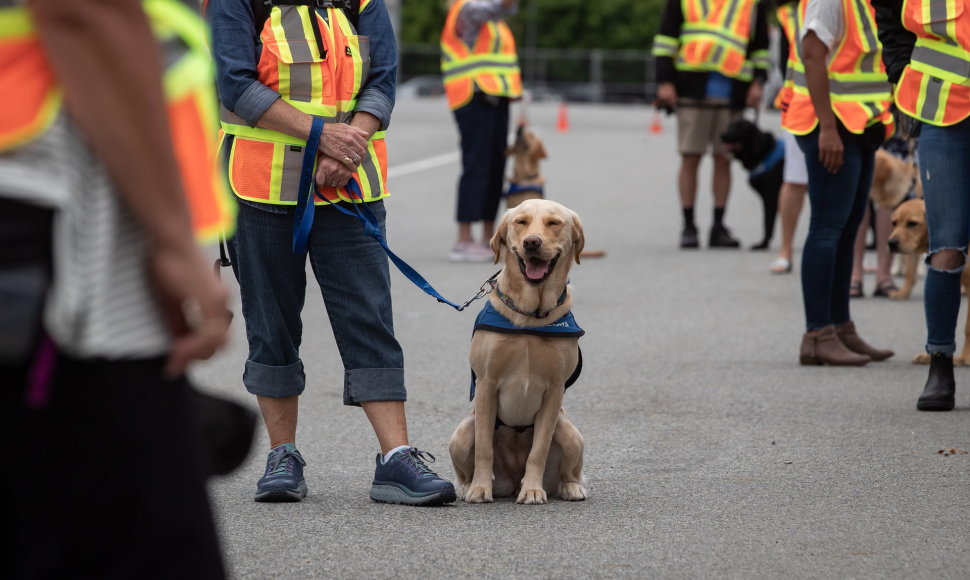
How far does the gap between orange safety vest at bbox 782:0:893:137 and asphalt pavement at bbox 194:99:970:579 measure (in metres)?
1.27

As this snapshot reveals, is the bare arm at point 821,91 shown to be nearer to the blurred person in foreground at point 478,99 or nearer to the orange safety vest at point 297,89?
the orange safety vest at point 297,89

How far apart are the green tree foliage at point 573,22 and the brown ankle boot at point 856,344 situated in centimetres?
7660

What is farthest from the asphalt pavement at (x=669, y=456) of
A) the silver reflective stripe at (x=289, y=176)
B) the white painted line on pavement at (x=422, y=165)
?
the white painted line on pavement at (x=422, y=165)

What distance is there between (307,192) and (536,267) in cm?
82

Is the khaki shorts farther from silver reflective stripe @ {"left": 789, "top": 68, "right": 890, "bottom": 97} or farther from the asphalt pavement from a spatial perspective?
silver reflective stripe @ {"left": 789, "top": 68, "right": 890, "bottom": 97}

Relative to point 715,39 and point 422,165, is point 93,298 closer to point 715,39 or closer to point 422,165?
point 715,39

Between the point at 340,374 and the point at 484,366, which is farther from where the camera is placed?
the point at 340,374

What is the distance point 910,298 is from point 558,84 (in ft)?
203

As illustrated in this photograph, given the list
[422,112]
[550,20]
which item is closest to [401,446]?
[422,112]

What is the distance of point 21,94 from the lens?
194 centimetres

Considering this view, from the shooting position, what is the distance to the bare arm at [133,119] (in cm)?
194

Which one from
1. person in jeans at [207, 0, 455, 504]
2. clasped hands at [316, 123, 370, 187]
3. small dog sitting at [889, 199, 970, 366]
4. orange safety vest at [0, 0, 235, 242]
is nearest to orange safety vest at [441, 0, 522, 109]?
small dog sitting at [889, 199, 970, 366]

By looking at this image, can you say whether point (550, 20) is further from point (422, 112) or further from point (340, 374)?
point (340, 374)

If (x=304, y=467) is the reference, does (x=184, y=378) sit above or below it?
above
